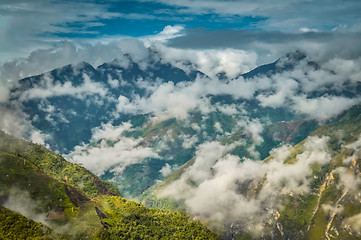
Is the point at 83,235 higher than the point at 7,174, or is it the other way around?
the point at 7,174

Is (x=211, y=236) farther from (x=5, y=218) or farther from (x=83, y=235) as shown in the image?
(x=5, y=218)

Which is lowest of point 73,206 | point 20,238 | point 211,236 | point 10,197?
point 211,236

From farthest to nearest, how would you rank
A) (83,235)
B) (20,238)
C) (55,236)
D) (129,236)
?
(129,236), (83,235), (55,236), (20,238)

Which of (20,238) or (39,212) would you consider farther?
(39,212)

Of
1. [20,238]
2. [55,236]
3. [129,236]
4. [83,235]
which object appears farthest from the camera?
[129,236]

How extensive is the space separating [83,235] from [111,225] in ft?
81.1

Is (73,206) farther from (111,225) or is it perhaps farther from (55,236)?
(55,236)

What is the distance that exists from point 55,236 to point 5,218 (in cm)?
2339

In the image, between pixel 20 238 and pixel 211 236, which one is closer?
pixel 20 238

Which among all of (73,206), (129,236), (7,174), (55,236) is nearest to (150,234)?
(129,236)

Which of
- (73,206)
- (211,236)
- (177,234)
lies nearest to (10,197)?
(73,206)

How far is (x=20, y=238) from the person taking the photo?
141000mm

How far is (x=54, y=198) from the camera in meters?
194

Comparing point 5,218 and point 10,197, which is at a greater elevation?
point 5,218
